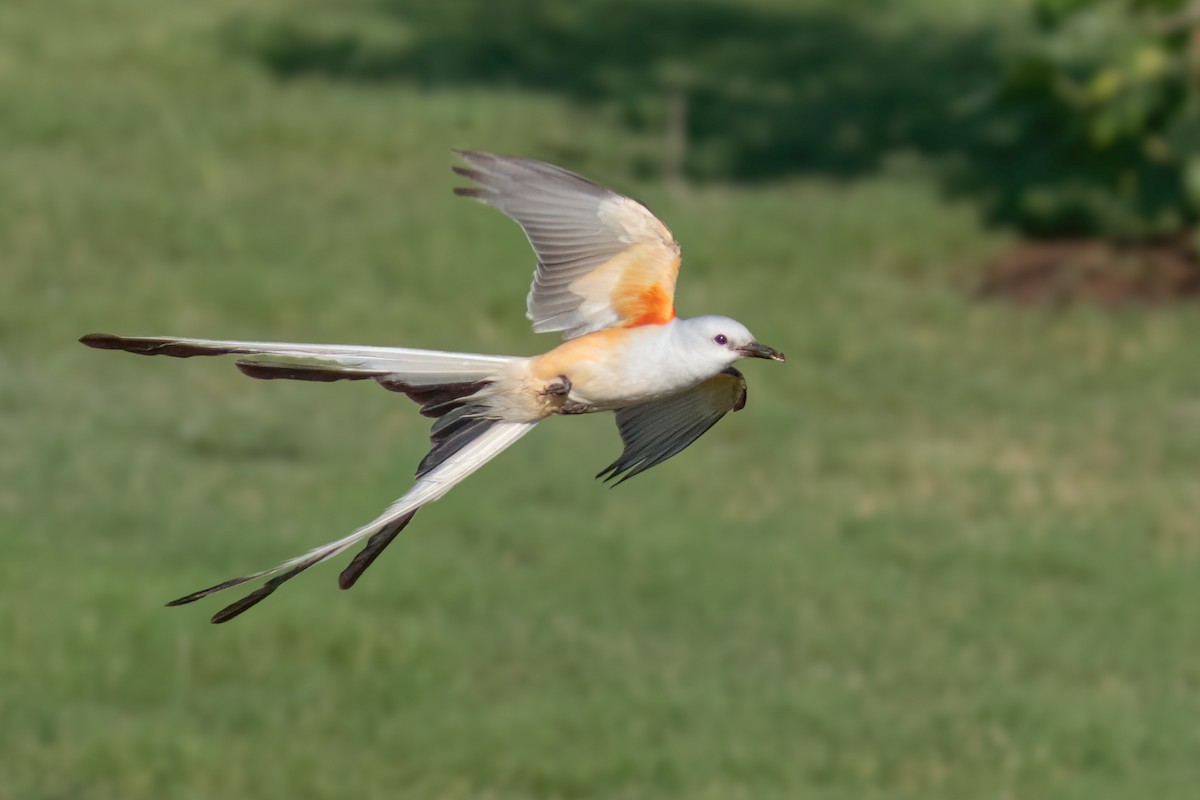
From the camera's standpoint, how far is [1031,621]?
10.8m

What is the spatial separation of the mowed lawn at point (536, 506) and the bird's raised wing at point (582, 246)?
3785 millimetres

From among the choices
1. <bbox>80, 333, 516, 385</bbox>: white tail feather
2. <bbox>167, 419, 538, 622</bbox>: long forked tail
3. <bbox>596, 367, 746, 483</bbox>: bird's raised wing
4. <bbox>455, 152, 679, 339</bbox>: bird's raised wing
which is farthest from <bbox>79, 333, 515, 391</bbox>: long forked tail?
<bbox>596, 367, 746, 483</bbox>: bird's raised wing

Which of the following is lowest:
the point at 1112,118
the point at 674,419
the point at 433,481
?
the point at 1112,118

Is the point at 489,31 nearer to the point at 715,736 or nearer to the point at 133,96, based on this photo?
the point at 133,96

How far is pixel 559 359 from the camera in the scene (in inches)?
182

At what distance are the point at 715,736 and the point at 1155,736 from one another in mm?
2082

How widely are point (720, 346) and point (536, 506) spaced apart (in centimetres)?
734

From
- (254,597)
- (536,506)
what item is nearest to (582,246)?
(254,597)

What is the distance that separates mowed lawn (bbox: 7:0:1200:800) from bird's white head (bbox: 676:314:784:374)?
172 inches

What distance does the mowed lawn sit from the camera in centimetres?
888

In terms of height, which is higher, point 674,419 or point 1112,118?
point 674,419

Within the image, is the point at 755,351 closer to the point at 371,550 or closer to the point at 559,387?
the point at 559,387

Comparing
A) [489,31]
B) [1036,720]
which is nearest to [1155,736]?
[1036,720]

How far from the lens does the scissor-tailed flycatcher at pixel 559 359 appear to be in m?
4.27
